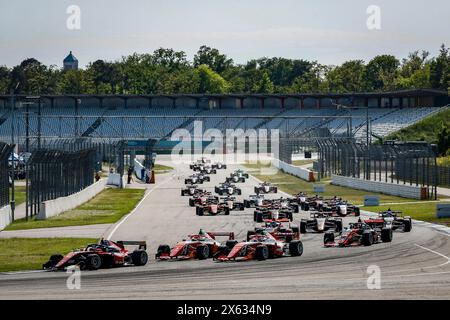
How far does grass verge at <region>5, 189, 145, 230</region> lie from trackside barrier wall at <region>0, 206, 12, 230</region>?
0.26m

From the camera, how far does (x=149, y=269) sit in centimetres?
3488

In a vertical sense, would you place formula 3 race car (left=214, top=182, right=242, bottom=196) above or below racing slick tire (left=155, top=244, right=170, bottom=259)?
below

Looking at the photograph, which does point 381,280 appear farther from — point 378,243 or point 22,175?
point 22,175

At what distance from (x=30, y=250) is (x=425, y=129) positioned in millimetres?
111499

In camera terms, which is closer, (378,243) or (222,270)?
(222,270)

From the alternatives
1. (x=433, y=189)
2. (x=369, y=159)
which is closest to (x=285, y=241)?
(x=433, y=189)

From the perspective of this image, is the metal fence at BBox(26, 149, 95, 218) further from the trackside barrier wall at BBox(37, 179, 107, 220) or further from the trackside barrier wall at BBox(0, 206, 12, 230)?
the trackside barrier wall at BBox(0, 206, 12, 230)

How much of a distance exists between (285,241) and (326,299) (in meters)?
14.3

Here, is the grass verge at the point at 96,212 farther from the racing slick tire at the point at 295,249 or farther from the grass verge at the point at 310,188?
the racing slick tire at the point at 295,249

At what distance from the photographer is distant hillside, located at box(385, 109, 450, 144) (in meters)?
144

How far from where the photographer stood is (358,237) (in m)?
42.1

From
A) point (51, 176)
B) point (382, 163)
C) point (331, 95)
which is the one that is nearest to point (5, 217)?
point (51, 176)

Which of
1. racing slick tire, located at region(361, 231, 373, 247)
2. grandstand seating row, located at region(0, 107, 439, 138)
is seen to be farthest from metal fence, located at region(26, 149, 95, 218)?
grandstand seating row, located at region(0, 107, 439, 138)
